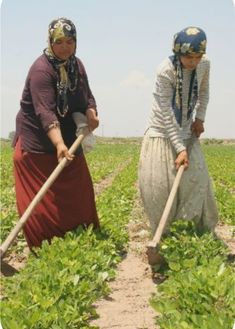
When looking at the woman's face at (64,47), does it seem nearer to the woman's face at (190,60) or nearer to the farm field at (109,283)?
the woman's face at (190,60)

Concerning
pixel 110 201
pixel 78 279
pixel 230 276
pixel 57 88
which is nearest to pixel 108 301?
pixel 78 279

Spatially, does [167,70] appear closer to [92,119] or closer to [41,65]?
[92,119]

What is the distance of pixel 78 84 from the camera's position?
16.4 feet

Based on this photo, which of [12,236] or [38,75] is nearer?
[12,236]

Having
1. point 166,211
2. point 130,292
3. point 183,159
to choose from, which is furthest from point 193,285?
point 183,159

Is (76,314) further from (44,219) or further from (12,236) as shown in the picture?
(44,219)

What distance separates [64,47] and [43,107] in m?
0.53

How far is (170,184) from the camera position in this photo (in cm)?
489

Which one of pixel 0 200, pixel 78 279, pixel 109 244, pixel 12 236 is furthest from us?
Result: pixel 0 200

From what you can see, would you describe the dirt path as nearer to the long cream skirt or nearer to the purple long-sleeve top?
the long cream skirt

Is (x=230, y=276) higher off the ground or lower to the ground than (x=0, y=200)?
higher

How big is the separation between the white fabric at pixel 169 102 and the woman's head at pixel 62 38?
76 cm

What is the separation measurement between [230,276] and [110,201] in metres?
4.65

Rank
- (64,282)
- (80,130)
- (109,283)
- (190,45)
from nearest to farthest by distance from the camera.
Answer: (64,282) → (190,45) → (109,283) → (80,130)
